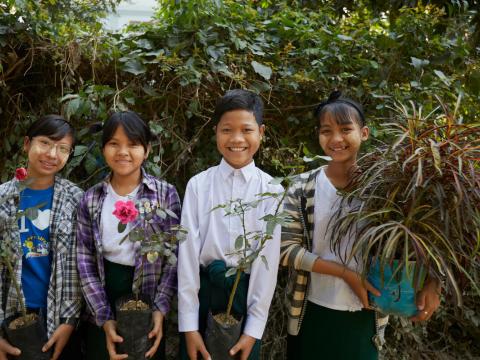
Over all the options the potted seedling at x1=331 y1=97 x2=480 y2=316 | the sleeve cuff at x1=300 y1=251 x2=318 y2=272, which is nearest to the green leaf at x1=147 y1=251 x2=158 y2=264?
the sleeve cuff at x1=300 y1=251 x2=318 y2=272

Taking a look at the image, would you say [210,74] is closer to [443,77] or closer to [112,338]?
[443,77]

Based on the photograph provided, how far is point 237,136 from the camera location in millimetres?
1830

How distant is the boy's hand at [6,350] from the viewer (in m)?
1.64

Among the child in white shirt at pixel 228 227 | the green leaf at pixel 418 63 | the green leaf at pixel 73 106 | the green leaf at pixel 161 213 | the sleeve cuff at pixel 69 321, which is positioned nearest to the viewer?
the green leaf at pixel 161 213

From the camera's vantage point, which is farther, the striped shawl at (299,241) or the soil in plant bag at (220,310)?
the striped shawl at (299,241)

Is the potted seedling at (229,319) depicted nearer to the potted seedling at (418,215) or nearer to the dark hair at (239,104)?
the potted seedling at (418,215)

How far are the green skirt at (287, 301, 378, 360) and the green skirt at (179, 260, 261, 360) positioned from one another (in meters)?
0.24

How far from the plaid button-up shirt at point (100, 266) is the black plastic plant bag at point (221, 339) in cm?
30

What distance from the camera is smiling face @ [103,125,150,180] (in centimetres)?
186

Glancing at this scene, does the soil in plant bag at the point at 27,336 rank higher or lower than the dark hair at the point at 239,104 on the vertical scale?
lower

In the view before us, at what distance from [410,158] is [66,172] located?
1.67 meters

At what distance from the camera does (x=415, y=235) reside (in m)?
1.53

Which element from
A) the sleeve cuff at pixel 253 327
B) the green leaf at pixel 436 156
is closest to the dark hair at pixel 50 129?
the sleeve cuff at pixel 253 327

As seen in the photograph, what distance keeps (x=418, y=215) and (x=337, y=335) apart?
0.61m
